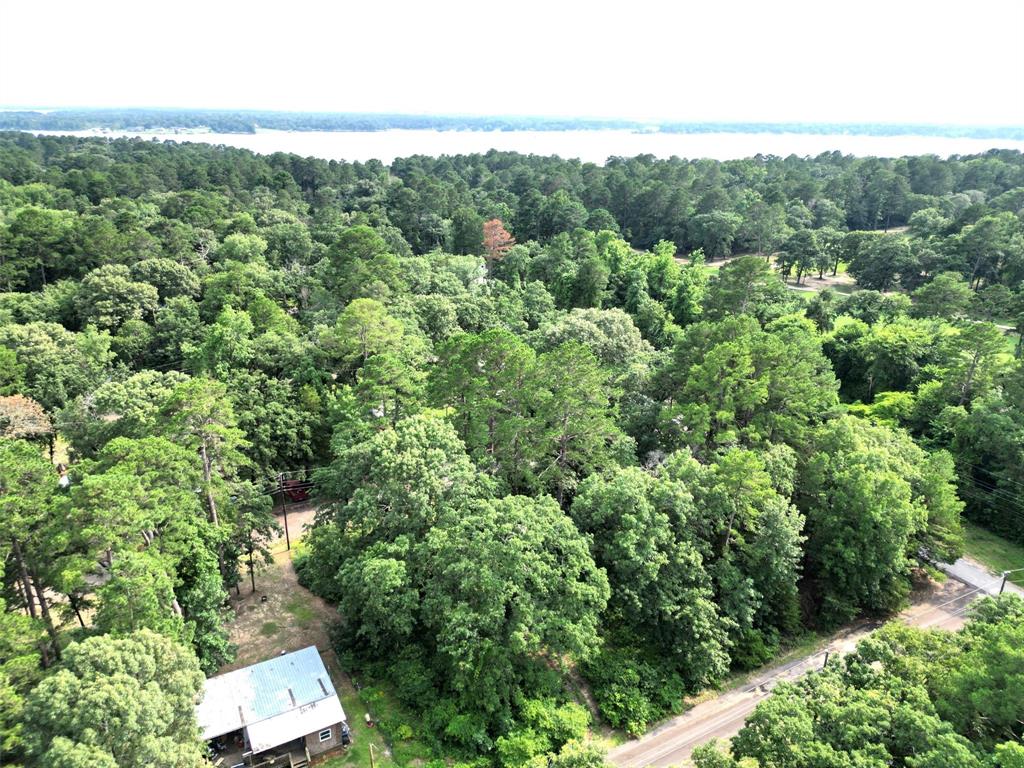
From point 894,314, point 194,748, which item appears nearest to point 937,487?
point 894,314

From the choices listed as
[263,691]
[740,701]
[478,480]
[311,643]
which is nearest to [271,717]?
[263,691]

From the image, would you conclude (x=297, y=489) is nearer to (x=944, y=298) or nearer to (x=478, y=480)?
(x=478, y=480)

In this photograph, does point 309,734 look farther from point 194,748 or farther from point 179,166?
point 179,166

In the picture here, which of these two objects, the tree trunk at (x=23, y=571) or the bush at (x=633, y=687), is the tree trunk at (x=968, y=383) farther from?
the tree trunk at (x=23, y=571)

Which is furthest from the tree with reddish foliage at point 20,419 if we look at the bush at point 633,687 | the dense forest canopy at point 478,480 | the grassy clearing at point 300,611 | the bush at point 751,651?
the bush at point 751,651

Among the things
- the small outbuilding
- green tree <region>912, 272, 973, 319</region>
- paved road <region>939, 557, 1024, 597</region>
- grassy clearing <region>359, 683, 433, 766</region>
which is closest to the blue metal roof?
the small outbuilding

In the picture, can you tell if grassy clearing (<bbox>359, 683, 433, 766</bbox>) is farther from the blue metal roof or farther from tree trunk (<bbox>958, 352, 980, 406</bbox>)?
tree trunk (<bbox>958, 352, 980, 406</bbox>)

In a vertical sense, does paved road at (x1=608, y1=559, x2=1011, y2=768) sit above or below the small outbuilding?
below

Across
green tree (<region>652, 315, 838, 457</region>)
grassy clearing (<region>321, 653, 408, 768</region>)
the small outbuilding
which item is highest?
green tree (<region>652, 315, 838, 457</region>)

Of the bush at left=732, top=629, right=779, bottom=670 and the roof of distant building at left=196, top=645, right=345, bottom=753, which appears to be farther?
the bush at left=732, top=629, right=779, bottom=670
